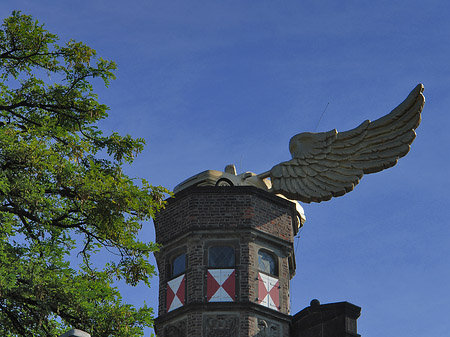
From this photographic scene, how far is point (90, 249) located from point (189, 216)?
9.26 metres

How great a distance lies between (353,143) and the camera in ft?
89.1

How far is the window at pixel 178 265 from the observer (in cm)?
2592

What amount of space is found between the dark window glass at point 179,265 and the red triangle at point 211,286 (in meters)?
0.87

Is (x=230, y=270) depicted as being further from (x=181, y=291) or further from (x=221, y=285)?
(x=181, y=291)

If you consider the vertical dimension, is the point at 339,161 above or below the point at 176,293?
above

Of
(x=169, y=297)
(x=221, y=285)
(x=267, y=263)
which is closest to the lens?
(x=221, y=285)

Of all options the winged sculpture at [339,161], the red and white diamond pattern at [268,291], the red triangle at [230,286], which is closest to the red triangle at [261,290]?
the red and white diamond pattern at [268,291]

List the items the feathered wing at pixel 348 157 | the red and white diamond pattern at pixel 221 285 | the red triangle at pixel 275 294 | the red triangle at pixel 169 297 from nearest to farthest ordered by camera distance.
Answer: the red and white diamond pattern at pixel 221 285, the red triangle at pixel 275 294, the red triangle at pixel 169 297, the feathered wing at pixel 348 157

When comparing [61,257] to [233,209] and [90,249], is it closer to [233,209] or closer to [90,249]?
[90,249]

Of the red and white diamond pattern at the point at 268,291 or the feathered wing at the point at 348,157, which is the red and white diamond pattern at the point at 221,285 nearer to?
the red and white diamond pattern at the point at 268,291

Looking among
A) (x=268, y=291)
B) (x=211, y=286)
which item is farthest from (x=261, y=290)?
(x=211, y=286)

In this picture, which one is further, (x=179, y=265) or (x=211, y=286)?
(x=179, y=265)

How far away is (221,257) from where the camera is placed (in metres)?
25.6

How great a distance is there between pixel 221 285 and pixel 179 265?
61.0 inches
